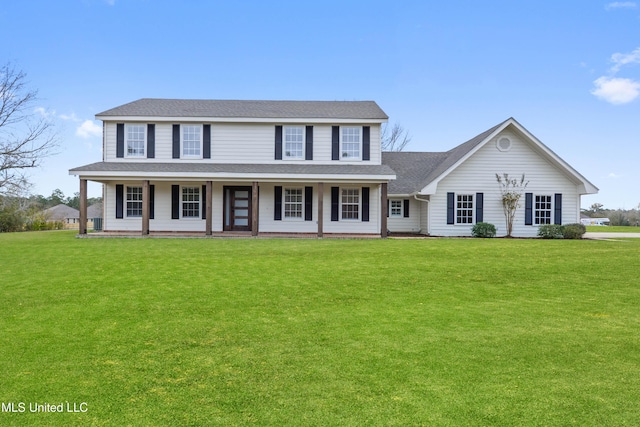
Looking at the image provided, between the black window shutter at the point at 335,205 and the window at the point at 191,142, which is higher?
the window at the point at 191,142

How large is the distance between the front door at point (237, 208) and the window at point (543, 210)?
14.7m

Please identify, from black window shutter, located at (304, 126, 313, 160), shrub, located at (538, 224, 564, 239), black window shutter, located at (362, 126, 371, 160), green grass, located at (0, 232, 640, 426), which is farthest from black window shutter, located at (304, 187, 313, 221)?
shrub, located at (538, 224, 564, 239)

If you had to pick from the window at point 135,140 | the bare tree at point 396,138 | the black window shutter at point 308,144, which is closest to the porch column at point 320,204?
the black window shutter at point 308,144

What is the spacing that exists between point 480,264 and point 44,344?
387 inches

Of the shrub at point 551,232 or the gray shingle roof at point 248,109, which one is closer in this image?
the shrub at point 551,232

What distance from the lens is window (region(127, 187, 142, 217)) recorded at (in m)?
20.8

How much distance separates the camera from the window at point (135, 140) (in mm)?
20922

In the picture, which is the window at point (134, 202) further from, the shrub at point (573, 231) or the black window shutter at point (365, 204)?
the shrub at point (573, 231)

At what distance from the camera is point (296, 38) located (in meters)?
26.2

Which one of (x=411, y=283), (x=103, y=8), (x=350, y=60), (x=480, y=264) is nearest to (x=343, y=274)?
(x=411, y=283)

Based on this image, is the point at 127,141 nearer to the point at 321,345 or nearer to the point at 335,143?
the point at 335,143

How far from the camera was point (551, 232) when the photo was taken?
20.5 meters

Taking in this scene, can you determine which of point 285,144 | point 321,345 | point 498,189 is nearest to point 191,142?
point 285,144

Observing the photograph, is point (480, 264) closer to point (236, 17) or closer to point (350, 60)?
point (236, 17)
